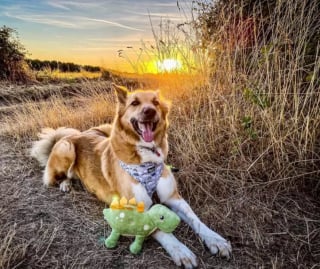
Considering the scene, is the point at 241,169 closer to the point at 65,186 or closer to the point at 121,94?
the point at 121,94

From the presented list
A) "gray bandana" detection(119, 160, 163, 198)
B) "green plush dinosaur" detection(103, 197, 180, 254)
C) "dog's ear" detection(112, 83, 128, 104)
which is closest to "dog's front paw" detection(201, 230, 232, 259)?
"green plush dinosaur" detection(103, 197, 180, 254)

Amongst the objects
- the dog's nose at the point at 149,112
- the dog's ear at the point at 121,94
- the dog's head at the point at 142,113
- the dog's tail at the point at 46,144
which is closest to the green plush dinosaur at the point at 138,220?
the dog's head at the point at 142,113

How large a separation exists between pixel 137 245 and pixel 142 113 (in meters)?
1.02

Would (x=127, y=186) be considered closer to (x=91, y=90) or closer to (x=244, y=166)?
(x=244, y=166)

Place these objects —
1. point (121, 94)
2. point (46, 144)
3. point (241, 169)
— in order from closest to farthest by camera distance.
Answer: point (121, 94) < point (241, 169) < point (46, 144)

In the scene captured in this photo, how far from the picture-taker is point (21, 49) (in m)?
12.2

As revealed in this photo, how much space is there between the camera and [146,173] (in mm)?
3021

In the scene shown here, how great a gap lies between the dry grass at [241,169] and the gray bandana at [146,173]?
0.43 metres

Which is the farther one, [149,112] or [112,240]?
[149,112]

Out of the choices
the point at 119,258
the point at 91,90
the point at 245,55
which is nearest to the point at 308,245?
the point at 119,258

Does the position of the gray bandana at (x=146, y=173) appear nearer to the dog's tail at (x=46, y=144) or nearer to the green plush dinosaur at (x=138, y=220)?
the green plush dinosaur at (x=138, y=220)

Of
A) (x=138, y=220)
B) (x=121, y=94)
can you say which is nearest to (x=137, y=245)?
(x=138, y=220)

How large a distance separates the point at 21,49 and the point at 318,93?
10.9m

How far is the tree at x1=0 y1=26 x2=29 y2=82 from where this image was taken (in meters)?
11.5
